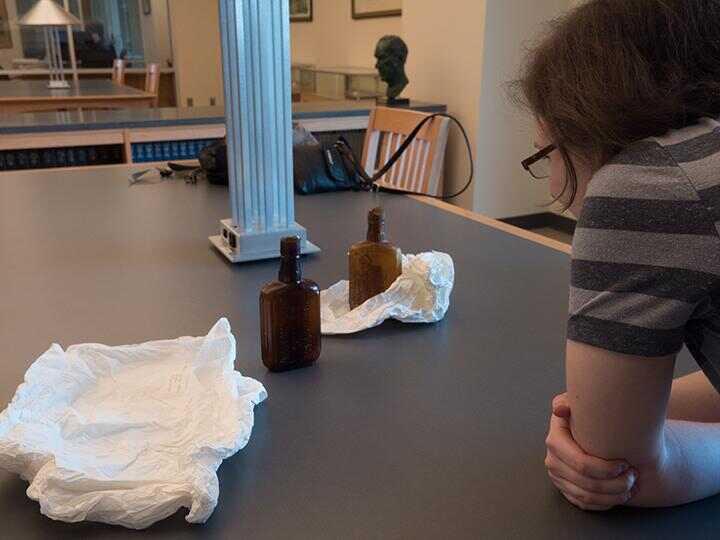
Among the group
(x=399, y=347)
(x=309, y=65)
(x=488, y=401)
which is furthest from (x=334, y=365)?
(x=309, y=65)

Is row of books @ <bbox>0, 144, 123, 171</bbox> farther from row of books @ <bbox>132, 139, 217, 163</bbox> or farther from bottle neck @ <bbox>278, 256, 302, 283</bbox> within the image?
bottle neck @ <bbox>278, 256, 302, 283</bbox>

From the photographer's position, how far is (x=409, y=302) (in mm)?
943

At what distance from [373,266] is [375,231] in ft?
0.17

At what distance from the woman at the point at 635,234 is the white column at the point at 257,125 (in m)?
0.65

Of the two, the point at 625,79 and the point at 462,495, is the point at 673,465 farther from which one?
the point at 625,79

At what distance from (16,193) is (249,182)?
0.79 metres

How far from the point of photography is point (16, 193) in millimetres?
1644

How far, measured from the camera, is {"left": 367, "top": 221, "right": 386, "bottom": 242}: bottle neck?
37.4 inches

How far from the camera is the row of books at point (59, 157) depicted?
253 cm

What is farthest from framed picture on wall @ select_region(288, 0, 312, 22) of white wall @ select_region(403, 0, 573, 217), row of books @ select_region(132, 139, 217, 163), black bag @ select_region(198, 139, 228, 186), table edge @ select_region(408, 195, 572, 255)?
table edge @ select_region(408, 195, 572, 255)

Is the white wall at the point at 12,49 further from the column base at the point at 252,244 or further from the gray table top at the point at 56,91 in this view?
the column base at the point at 252,244

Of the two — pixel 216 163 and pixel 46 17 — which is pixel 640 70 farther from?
pixel 46 17

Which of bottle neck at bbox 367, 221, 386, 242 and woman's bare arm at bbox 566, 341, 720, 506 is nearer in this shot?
woman's bare arm at bbox 566, 341, 720, 506

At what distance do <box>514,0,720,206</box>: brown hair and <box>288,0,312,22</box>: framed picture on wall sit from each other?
5.74 metres
